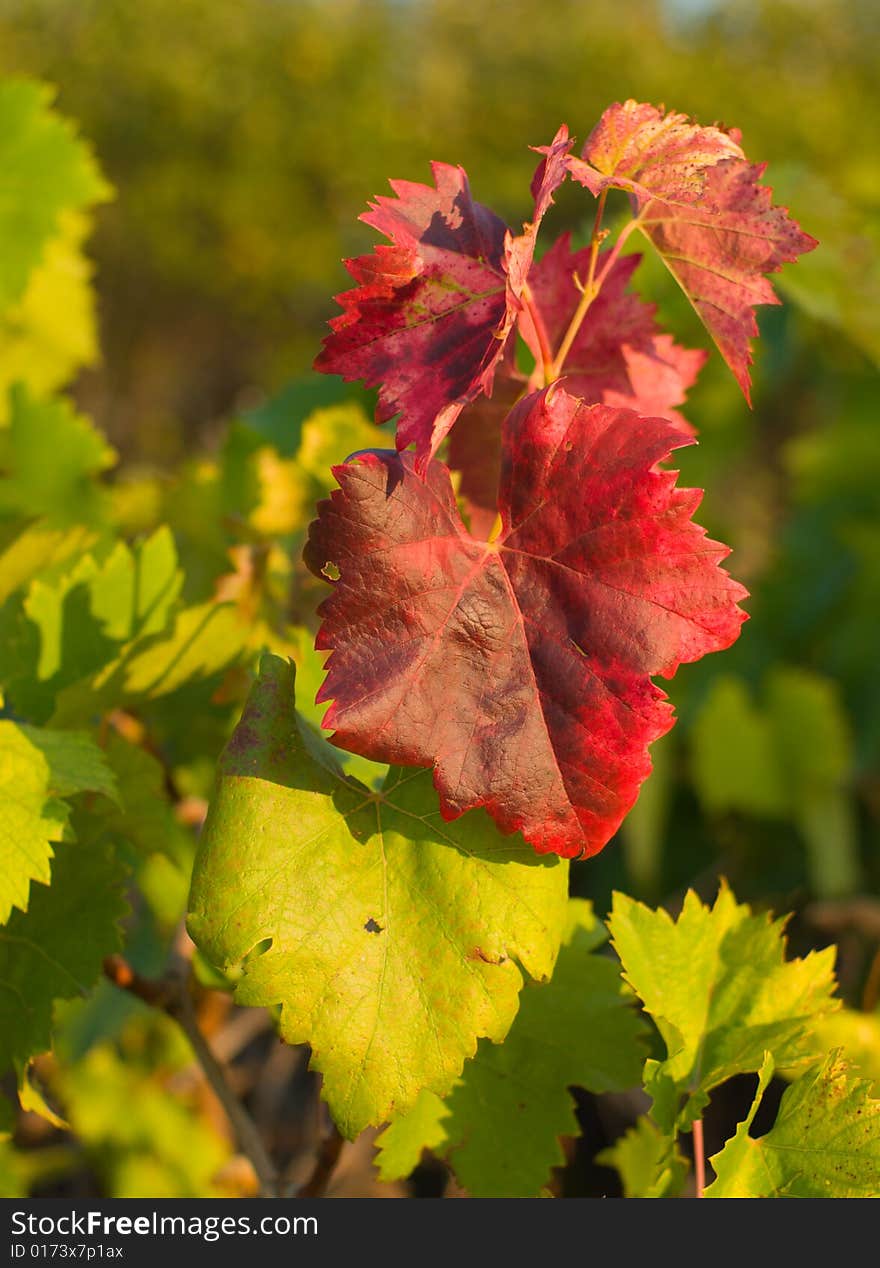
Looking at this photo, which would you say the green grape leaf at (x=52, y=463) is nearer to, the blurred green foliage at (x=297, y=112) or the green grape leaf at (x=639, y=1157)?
the green grape leaf at (x=639, y=1157)

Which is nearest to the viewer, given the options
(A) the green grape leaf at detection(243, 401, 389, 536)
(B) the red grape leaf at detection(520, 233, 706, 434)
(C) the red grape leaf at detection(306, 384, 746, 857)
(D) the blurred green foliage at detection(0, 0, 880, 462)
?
(C) the red grape leaf at detection(306, 384, 746, 857)

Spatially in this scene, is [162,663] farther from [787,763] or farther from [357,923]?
[787,763]

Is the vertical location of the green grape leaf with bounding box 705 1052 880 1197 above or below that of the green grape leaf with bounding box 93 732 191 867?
below

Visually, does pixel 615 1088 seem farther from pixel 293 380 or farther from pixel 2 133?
pixel 2 133

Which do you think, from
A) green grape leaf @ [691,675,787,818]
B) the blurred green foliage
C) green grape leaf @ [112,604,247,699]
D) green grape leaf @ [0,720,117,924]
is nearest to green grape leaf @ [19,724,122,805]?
green grape leaf @ [0,720,117,924]

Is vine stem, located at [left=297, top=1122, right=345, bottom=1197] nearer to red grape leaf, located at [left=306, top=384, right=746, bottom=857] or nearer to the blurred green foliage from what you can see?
red grape leaf, located at [left=306, top=384, right=746, bottom=857]

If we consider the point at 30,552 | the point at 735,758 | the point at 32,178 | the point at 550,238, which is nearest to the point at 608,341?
the point at 30,552
